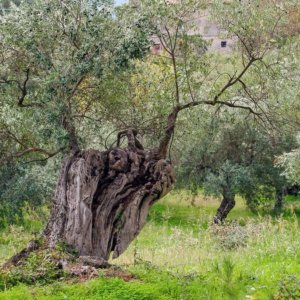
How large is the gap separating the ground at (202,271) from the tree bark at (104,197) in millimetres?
543

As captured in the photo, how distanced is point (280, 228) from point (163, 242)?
102 inches

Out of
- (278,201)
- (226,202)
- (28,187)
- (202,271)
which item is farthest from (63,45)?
(278,201)

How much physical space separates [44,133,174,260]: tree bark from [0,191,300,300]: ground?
543mm

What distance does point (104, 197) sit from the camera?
8.38 meters

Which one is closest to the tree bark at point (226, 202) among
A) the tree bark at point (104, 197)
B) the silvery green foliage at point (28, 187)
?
the silvery green foliage at point (28, 187)

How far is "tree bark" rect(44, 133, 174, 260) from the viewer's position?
807 centimetres

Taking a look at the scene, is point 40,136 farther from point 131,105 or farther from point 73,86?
point 131,105

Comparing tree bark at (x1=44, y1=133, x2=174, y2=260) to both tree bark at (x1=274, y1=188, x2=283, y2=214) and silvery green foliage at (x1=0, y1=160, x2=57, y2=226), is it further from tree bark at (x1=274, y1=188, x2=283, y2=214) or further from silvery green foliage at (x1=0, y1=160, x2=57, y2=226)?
tree bark at (x1=274, y1=188, x2=283, y2=214)

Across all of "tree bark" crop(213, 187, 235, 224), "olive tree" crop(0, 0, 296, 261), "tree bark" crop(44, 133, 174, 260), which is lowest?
"tree bark" crop(213, 187, 235, 224)

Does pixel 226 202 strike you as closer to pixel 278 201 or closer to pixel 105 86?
pixel 278 201

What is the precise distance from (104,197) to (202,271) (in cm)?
180

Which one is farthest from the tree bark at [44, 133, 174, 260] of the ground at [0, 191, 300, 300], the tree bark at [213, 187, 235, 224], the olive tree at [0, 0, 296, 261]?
the tree bark at [213, 187, 235, 224]

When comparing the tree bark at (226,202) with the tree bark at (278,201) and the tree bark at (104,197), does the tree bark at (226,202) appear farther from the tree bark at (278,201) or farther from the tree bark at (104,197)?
the tree bark at (104,197)

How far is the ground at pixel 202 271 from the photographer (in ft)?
21.9
